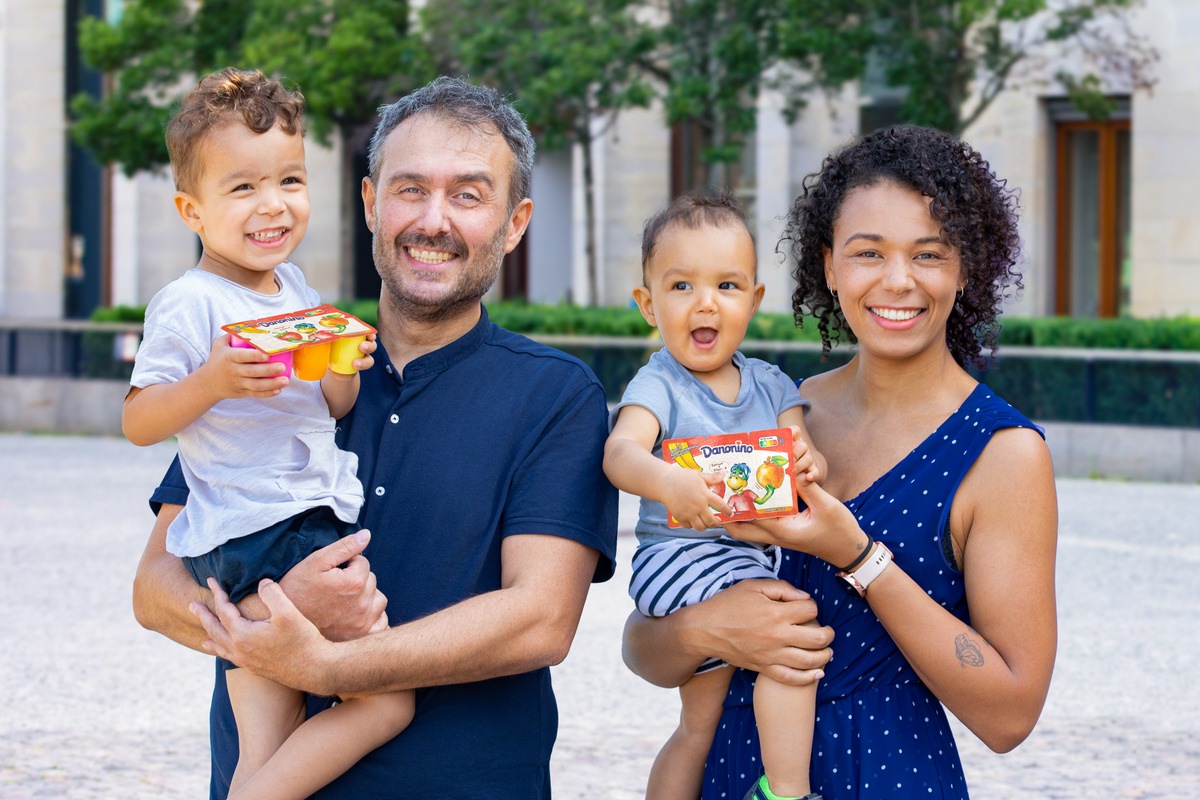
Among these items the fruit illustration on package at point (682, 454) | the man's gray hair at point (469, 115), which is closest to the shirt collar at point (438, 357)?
the man's gray hair at point (469, 115)

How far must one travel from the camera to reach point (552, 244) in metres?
28.3

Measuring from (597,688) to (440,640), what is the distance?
4960 millimetres

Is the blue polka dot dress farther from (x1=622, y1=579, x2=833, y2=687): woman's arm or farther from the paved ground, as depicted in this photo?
the paved ground

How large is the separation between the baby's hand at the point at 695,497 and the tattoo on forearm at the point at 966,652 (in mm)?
499

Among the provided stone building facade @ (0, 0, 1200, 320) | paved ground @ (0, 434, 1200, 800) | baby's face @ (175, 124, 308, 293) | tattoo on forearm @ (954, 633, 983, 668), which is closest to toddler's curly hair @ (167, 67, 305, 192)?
baby's face @ (175, 124, 308, 293)

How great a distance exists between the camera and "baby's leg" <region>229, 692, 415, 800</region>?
3.19 meters

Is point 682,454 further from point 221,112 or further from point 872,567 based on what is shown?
point 221,112

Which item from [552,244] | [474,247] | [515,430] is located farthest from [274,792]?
[552,244]

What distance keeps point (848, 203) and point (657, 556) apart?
0.87 meters

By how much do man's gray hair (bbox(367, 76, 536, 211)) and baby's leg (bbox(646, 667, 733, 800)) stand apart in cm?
112

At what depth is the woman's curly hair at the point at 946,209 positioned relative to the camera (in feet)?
10.8

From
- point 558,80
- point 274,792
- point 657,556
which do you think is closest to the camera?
point 274,792

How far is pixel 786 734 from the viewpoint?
10.6 ft

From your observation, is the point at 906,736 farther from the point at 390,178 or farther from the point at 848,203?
the point at 390,178
